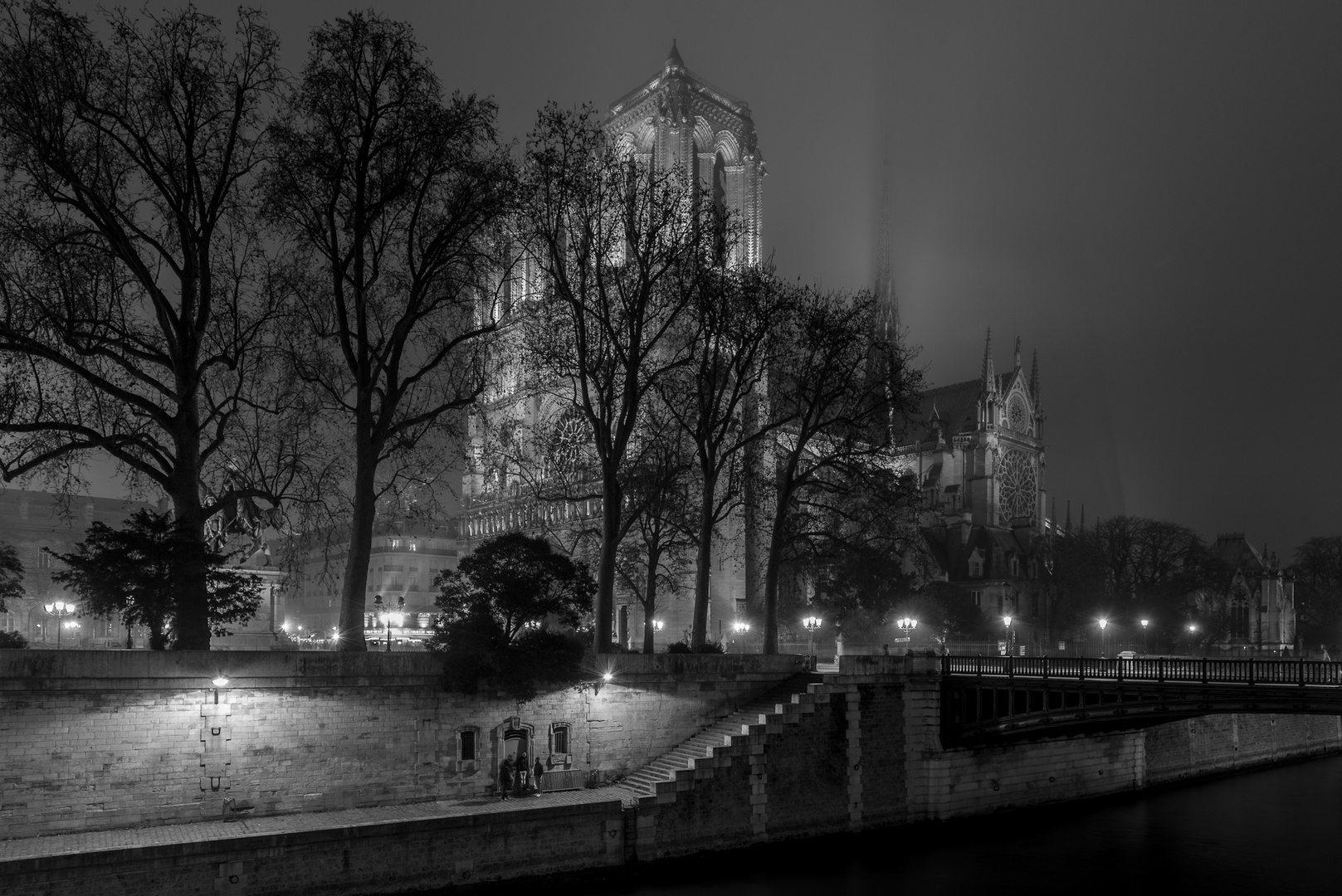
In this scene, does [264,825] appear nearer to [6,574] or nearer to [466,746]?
[466,746]

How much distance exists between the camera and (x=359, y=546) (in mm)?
29531

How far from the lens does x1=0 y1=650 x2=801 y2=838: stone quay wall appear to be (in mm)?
23656

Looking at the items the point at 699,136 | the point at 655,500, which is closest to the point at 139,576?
the point at 655,500

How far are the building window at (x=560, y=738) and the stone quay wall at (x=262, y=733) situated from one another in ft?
0.15

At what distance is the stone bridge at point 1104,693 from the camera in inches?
1104

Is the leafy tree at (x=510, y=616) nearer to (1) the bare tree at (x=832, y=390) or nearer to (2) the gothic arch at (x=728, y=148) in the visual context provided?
(1) the bare tree at (x=832, y=390)

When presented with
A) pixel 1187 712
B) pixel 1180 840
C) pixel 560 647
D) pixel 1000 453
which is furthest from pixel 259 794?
pixel 1000 453

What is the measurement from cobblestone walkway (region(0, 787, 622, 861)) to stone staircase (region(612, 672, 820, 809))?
3.89 ft

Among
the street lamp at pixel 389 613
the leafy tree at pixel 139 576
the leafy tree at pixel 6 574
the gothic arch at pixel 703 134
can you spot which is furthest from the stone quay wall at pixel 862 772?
the gothic arch at pixel 703 134

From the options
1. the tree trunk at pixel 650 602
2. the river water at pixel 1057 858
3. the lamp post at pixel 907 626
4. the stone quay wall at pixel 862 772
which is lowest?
Result: the river water at pixel 1057 858

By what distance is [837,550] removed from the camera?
4691 cm

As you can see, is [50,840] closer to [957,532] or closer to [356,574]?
[356,574]

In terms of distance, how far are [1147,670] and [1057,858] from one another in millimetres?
5504

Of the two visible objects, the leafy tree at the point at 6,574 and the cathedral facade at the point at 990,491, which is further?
the cathedral facade at the point at 990,491
